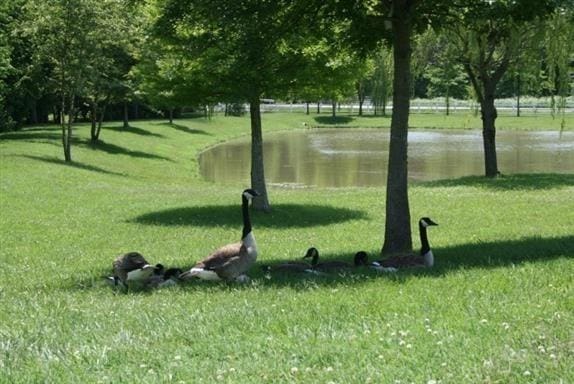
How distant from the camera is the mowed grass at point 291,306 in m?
5.38

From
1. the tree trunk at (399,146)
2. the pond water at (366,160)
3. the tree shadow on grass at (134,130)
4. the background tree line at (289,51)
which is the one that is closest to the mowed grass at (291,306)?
the tree trunk at (399,146)

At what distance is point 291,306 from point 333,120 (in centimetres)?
9450

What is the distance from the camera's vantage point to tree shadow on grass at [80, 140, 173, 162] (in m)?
43.8

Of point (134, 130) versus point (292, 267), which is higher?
point (134, 130)

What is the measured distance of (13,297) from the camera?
9711mm

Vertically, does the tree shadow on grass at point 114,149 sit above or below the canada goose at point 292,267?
above

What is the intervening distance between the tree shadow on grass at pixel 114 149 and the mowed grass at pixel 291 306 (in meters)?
22.5

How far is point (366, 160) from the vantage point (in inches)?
1860

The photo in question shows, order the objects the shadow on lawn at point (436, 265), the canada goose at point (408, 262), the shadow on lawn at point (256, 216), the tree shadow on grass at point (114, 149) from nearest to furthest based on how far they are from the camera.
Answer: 1. the shadow on lawn at point (436, 265)
2. the canada goose at point (408, 262)
3. the shadow on lawn at point (256, 216)
4. the tree shadow on grass at point (114, 149)

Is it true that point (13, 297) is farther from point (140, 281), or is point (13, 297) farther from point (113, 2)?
point (113, 2)

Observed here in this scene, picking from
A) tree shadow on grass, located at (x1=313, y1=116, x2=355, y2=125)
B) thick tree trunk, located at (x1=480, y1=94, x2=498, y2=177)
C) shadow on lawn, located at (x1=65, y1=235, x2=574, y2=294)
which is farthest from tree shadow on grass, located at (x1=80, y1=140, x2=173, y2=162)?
tree shadow on grass, located at (x1=313, y1=116, x2=355, y2=125)

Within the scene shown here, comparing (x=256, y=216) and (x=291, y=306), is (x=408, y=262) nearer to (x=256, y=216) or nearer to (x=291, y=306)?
(x=291, y=306)

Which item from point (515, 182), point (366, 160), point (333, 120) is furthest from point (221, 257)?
point (333, 120)

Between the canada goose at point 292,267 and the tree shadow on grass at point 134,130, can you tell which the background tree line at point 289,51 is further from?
the tree shadow on grass at point 134,130
